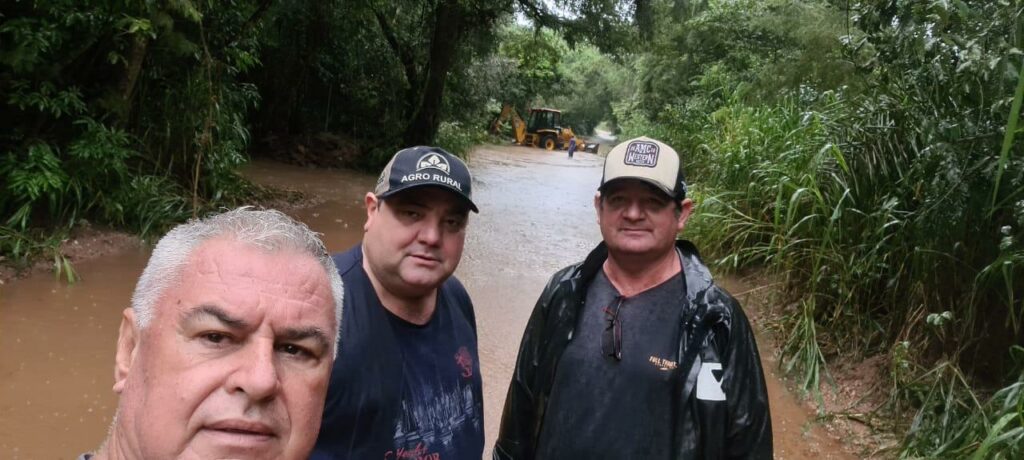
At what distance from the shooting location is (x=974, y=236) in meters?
3.44

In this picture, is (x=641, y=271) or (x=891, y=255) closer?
(x=641, y=271)

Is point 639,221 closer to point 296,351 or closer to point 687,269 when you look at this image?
point 687,269

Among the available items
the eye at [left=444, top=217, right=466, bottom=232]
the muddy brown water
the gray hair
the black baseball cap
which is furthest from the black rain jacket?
the muddy brown water

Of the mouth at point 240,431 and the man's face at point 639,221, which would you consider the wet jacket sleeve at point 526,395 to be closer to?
the man's face at point 639,221

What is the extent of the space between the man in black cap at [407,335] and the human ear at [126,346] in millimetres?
432

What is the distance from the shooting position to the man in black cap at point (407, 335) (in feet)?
4.67

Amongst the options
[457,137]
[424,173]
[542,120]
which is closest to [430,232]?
[424,173]

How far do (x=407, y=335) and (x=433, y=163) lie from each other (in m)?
0.42

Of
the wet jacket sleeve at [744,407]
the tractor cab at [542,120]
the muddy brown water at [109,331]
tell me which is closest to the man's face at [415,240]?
the wet jacket sleeve at [744,407]

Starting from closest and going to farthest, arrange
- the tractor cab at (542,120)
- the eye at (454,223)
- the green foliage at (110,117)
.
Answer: the eye at (454,223) < the green foliage at (110,117) < the tractor cab at (542,120)

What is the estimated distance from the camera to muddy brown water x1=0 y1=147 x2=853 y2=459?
3424mm

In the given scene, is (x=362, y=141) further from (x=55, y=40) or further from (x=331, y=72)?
(x=55, y=40)

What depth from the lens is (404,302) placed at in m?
1.61

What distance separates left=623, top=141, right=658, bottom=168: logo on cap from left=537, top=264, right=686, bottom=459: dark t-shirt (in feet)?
1.04
